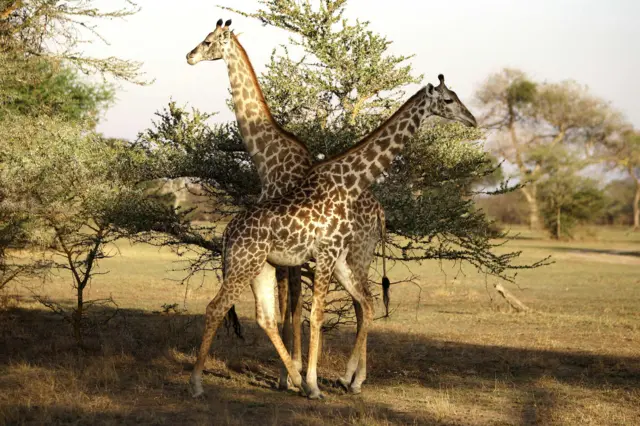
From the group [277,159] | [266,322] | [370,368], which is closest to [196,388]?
[266,322]

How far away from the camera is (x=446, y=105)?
394 inches

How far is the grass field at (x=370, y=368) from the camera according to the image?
27.8 feet

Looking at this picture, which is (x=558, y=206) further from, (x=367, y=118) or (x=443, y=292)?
(x=367, y=118)

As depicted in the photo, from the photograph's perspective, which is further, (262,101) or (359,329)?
(262,101)

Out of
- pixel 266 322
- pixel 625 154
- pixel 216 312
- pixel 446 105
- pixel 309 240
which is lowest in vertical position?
pixel 266 322

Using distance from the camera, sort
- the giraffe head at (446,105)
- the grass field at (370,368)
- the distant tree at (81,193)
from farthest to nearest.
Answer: the distant tree at (81,193) → the giraffe head at (446,105) → the grass field at (370,368)

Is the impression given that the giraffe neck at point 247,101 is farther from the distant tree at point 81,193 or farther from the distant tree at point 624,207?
the distant tree at point 624,207

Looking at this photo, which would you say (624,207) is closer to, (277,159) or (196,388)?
(277,159)

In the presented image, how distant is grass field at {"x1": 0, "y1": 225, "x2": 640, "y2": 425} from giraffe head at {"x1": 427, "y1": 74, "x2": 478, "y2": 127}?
3492mm

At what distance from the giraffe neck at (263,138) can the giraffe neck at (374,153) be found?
0.43 m

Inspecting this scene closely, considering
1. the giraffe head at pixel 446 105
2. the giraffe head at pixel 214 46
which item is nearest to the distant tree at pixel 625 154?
the giraffe head at pixel 446 105

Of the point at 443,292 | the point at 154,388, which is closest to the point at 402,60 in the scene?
the point at 154,388

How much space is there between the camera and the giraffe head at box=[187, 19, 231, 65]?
9.79 metres

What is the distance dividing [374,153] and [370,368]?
3.59 meters
